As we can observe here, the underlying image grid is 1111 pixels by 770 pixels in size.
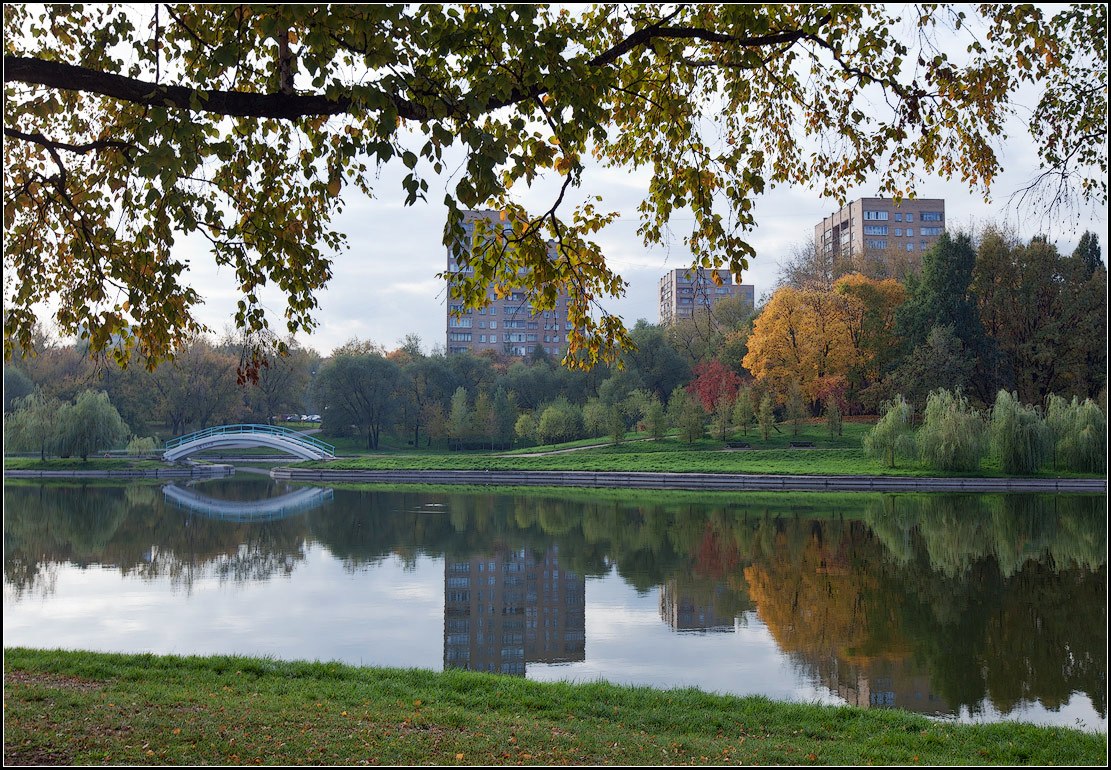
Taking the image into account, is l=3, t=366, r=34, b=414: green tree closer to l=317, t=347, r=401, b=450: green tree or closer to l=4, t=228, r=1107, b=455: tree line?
l=4, t=228, r=1107, b=455: tree line

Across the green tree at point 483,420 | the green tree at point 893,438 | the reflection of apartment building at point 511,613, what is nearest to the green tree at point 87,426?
the green tree at point 483,420

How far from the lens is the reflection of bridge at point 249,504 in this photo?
84.4 feet

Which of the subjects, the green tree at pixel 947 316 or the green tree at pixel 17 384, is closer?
the green tree at pixel 947 316

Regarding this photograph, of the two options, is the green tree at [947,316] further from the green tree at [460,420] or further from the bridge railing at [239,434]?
the bridge railing at [239,434]

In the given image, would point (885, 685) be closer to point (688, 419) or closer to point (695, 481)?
point (695, 481)

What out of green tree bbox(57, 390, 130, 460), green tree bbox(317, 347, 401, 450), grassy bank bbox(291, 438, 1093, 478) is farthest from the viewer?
green tree bbox(317, 347, 401, 450)

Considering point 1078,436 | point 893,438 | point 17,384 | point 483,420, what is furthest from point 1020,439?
point 17,384

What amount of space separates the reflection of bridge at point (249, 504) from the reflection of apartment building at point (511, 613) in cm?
1115

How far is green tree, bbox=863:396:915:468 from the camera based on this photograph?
32688mm

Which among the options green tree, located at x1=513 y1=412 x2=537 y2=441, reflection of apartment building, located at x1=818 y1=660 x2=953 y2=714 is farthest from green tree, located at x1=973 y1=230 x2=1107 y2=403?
reflection of apartment building, located at x1=818 y1=660 x2=953 y2=714

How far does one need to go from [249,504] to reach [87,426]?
15.9 m

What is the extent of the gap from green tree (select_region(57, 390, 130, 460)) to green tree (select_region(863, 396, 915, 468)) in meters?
32.6

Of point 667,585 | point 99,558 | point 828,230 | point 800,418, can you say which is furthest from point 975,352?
point 828,230

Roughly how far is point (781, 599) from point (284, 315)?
28.2 feet
